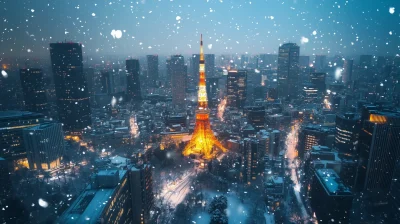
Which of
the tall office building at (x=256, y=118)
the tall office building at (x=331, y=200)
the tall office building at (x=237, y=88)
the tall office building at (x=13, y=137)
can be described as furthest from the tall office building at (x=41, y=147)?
the tall office building at (x=237, y=88)

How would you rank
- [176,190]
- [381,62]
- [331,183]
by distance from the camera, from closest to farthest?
[331,183] → [176,190] → [381,62]

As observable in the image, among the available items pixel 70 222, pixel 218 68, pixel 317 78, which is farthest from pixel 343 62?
pixel 70 222

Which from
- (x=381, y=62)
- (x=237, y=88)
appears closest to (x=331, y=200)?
(x=237, y=88)

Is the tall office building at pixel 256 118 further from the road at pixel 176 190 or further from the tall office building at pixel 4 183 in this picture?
the tall office building at pixel 4 183

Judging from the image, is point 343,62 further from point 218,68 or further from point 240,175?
point 240,175

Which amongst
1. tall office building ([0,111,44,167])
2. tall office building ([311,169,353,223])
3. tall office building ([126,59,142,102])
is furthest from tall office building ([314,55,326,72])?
tall office building ([0,111,44,167])

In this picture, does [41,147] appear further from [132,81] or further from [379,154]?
[132,81]

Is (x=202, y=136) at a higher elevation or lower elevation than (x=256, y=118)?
lower
